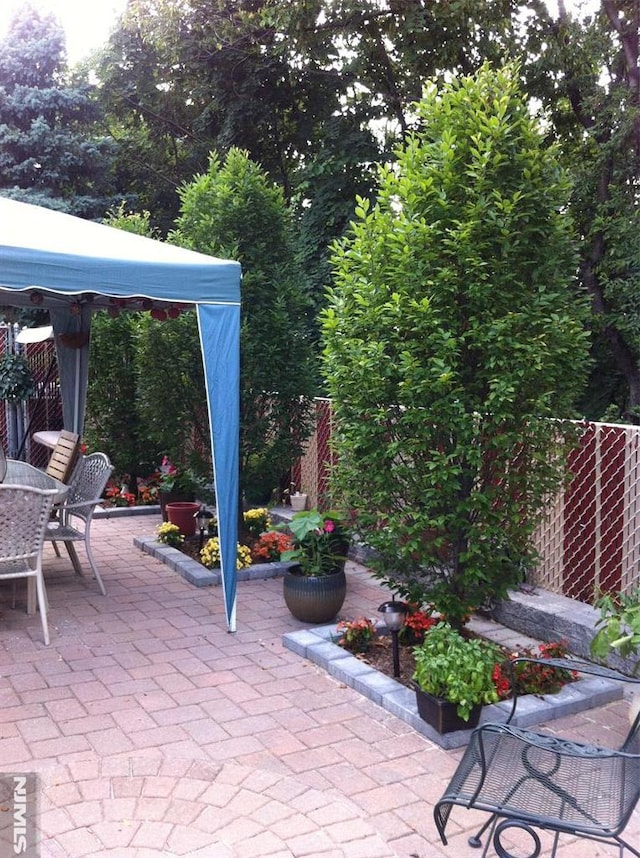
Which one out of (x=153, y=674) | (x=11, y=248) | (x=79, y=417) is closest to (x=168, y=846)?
(x=153, y=674)

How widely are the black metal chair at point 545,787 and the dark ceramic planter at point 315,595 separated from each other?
211 cm

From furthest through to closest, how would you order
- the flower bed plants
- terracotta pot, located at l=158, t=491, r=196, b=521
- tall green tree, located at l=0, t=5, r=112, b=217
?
1. tall green tree, located at l=0, t=5, r=112, b=217
2. terracotta pot, located at l=158, t=491, r=196, b=521
3. the flower bed plants

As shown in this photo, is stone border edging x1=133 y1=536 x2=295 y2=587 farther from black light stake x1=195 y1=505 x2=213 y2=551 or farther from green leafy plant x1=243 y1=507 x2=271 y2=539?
green leafy plant x1=243 y1=507 x2=271 y2=539

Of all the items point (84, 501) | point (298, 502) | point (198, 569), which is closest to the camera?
point (84, 501)

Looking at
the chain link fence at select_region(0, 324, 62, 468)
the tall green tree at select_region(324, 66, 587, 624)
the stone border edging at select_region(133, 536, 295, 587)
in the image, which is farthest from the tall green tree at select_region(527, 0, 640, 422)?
the chain link fence at select_region(0, 324, 62, 468)

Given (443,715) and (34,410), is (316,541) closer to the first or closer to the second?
(443,715)

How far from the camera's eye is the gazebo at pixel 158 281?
4129 millimetres

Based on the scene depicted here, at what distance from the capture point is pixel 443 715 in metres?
3.22

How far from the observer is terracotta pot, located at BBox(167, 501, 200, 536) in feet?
22.5

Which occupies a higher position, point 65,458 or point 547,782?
point 65,458

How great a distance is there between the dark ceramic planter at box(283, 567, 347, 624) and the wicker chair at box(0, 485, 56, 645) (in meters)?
1.43

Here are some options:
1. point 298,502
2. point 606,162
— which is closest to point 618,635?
point 298,502

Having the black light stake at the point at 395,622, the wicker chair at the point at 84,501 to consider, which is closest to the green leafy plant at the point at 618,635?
the black light stake at the point at 395,622

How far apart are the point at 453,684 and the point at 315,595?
158cm
